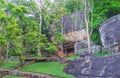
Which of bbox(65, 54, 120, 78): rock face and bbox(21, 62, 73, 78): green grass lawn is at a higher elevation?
bbox(65, 54, 120, 78): rock face

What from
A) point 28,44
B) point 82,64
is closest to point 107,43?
point 82,64

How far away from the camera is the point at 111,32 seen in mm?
20062

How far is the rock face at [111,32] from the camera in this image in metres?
19.7

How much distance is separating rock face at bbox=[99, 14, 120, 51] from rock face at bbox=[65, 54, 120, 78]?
3167 millimetres

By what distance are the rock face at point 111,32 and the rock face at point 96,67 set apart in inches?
125

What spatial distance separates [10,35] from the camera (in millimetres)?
19922

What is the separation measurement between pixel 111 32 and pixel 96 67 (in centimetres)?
492

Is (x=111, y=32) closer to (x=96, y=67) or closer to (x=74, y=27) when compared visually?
(x=96, y=67)

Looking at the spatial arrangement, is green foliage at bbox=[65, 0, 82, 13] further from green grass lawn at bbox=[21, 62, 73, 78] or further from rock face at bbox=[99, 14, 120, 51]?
green grass lawn at bbox=[21, 62, 73, 78]

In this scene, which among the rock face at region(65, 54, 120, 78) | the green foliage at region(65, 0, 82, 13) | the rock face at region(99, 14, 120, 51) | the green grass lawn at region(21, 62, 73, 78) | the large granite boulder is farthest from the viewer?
the green foliage at region(65, 0, 82, 13)

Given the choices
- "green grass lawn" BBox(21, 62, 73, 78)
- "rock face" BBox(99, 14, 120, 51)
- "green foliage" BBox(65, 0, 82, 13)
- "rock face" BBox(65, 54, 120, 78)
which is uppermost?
"green foliage" BBox(65, 0, 82, 13)

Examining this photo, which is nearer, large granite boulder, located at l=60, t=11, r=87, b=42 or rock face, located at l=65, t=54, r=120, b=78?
rock face, located at l=65, t=54, r=120, b=78

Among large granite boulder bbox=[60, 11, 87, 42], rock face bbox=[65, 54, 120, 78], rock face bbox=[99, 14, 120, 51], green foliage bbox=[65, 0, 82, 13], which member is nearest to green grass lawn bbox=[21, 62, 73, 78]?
rock face bbox=[65, 54, 120, 78]

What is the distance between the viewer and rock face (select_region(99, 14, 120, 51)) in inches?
777
